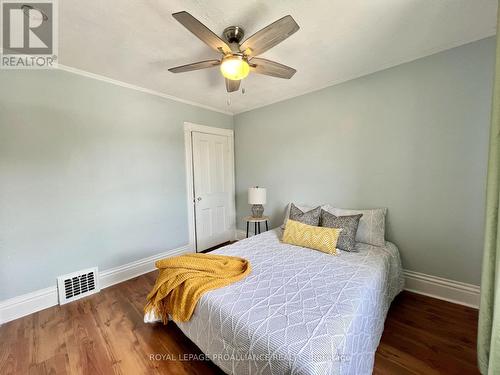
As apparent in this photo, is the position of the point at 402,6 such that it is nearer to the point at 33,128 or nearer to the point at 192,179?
the point at 192,179

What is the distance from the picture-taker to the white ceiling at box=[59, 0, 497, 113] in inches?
55.4

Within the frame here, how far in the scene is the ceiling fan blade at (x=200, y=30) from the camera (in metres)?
1.15

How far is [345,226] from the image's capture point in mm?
2180

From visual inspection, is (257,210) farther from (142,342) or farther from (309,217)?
(142,342)

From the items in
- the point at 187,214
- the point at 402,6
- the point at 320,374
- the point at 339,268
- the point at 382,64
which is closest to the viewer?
the point at 320,374

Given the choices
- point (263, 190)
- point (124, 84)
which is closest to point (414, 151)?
point (263, 190)

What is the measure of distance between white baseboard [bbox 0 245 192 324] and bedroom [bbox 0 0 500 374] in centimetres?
1

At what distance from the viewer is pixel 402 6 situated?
4.66ft

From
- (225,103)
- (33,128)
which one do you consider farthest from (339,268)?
(33,128)

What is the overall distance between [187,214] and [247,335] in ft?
7.74

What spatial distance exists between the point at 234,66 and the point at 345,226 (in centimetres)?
182
